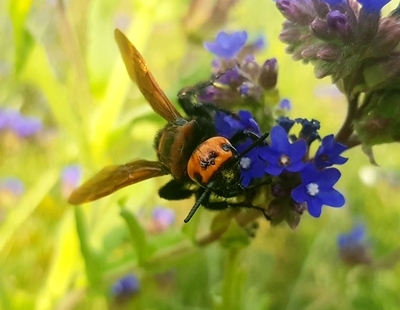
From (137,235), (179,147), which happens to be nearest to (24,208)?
(137,235)

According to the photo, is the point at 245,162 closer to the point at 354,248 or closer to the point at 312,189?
the point at 312,189

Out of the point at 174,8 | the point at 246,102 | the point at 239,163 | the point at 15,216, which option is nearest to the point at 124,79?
the point at 174,8

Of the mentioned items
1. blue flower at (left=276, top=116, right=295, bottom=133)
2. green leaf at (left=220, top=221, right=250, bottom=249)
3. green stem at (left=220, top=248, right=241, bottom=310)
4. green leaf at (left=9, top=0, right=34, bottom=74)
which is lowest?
green stem at (left=220, top=248, right=241, bottom=310)

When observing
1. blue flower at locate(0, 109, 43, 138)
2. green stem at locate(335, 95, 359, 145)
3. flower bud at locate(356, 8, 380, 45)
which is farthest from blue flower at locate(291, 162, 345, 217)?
blue flower at locate(0, 109, 43, 138)

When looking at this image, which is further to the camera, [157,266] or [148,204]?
A: [148,204]

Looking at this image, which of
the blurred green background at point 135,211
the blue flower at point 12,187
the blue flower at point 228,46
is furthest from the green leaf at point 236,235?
the blue flower at point 12,187

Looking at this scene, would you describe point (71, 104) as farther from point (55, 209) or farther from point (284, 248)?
point (284, 248)

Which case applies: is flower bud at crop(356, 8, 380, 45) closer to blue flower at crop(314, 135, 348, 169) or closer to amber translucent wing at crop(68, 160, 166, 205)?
blue flower at crop(314, 135, 348, 169)
